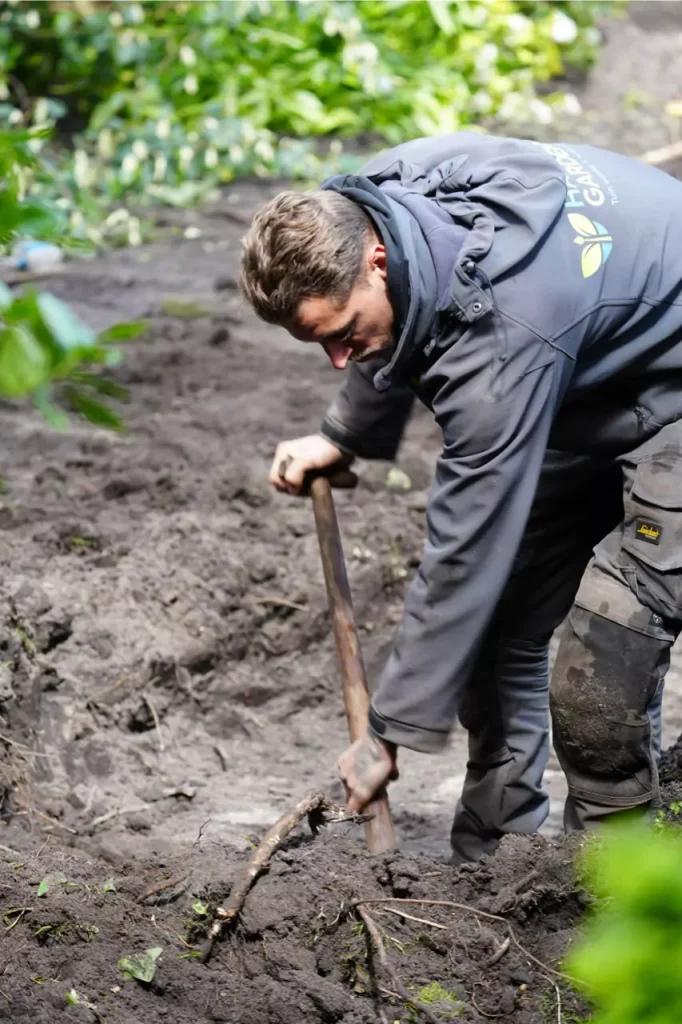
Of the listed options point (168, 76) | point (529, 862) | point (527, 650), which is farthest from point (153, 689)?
point (168, 76)

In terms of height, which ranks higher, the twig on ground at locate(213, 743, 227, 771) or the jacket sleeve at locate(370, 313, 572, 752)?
the jacket sleeve at locate(370, 313, 572, 752)

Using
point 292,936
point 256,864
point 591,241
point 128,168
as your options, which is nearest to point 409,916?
point 292,936

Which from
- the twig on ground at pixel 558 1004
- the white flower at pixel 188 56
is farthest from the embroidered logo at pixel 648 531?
the white flower at pixel 188 56

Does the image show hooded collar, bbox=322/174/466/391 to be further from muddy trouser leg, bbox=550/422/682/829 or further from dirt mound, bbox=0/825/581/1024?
dirt mound, bbox=0/825/581/1024

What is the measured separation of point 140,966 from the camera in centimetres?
254

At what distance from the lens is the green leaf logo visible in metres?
2.74

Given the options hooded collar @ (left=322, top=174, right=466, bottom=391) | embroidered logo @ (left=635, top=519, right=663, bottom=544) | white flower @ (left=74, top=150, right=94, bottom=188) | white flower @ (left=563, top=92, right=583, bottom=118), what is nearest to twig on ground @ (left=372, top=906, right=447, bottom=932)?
embroidered logo @ (left=635, top=519, right=663, bottom=544)

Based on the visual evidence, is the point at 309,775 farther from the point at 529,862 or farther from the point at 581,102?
the point at 581,102

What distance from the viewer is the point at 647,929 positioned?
85cm

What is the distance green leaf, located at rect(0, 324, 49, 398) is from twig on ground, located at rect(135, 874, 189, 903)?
7.02 ft

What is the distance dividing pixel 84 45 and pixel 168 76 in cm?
86

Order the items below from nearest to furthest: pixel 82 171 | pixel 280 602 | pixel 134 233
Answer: pixel 280 602
pixel 134 233
pixel 82 171

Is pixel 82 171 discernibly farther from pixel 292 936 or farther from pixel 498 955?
pixel 498 955

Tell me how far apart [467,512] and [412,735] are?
1.86 ft
